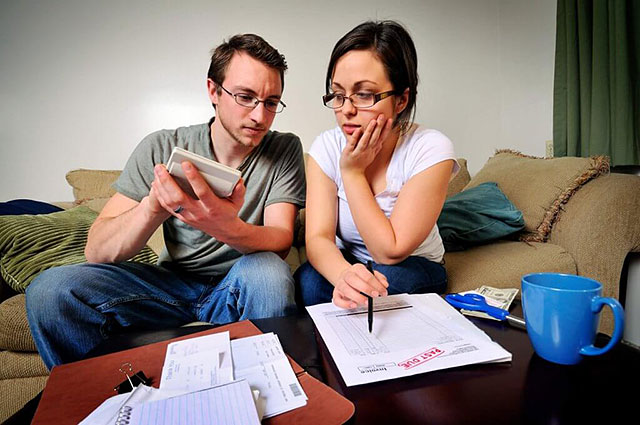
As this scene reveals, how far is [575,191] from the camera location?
134 cm

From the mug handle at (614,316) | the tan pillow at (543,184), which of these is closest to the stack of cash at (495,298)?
the mug handle at (614,316)

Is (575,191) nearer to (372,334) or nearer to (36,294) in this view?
(372,334)

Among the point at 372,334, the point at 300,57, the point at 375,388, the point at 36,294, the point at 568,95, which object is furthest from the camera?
the point at 300,57

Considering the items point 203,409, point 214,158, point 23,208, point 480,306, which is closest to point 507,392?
point 480,306

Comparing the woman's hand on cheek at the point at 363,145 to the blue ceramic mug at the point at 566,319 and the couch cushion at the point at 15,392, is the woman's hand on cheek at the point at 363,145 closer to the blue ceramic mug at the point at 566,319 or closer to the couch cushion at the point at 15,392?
the blue ceramic mug at the point at 566,319

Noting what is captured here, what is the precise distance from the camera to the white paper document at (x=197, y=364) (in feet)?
1.49

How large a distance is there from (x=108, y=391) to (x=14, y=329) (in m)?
0.84

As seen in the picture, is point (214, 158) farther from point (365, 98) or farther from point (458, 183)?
point (458, 183)

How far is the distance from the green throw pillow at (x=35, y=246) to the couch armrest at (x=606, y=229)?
144cm

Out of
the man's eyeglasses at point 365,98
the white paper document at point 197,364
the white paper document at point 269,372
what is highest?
the man's eyeglasses at point 365,98

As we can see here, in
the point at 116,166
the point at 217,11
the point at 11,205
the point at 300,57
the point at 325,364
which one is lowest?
the point at 325,364

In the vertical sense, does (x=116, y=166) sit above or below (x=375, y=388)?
above

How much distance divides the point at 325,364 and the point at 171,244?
29.0 inches

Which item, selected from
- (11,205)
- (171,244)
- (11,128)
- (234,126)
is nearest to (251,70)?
(234,126)
